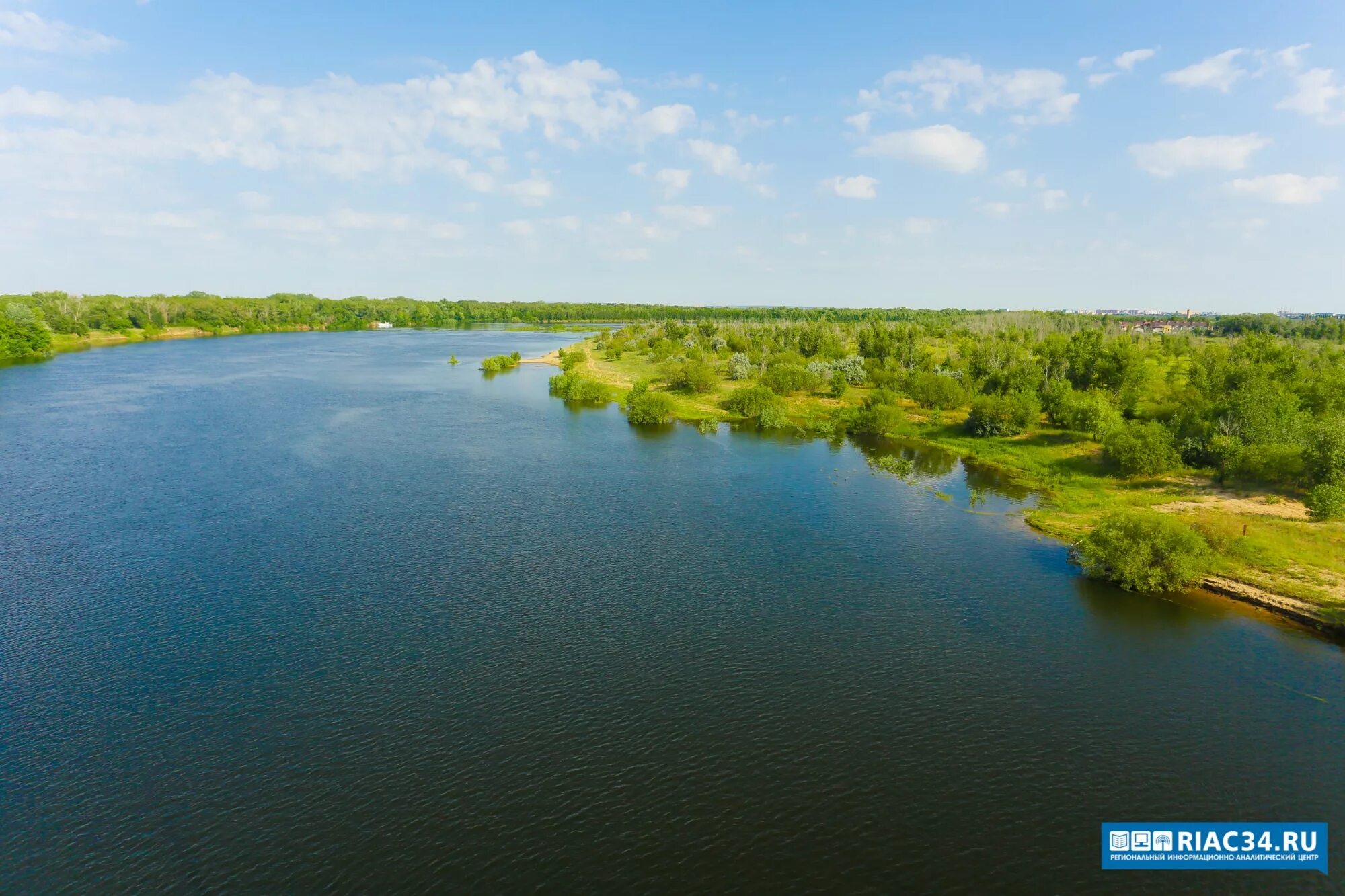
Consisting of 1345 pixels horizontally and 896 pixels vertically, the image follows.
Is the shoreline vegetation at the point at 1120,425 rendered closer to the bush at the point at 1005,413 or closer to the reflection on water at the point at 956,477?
the bush at the point at 1005,413

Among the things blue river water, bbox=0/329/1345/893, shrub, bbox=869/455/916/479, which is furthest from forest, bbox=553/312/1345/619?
shrub, bbox=869/455/916/479

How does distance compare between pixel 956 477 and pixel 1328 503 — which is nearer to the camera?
pixel 1328 503

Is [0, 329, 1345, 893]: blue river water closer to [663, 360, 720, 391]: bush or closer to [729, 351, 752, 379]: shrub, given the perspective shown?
[663, 360, 720, 391]: bush

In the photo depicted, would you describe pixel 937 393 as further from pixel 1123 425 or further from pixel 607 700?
pixel 607 700

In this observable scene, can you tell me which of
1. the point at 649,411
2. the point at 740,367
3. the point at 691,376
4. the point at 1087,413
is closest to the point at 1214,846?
the point at 1087,413

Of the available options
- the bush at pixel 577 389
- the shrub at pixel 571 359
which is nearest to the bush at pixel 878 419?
the bush at pixel 577 389
